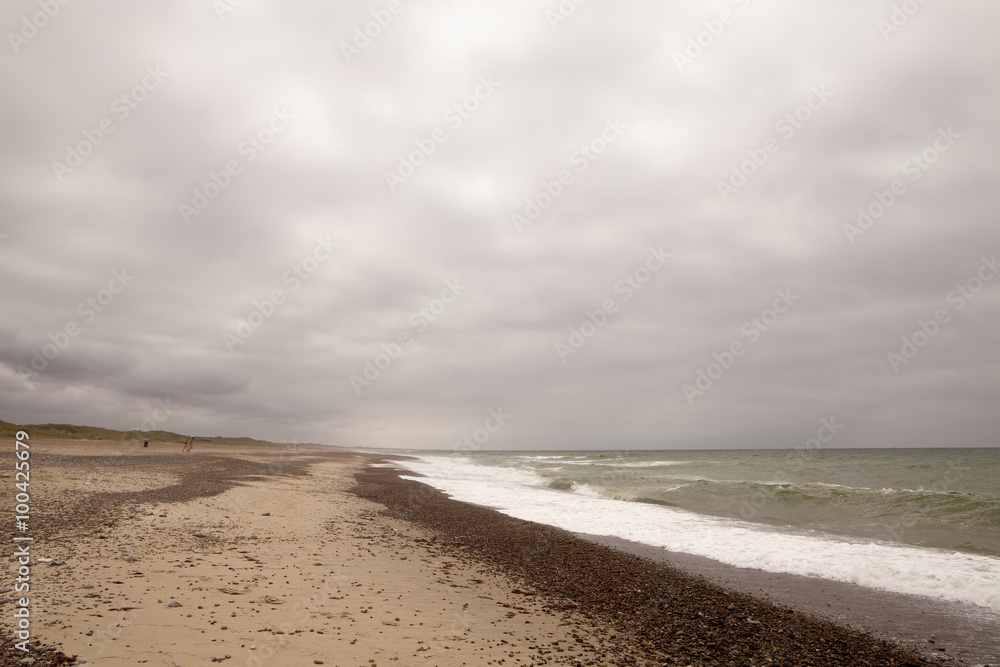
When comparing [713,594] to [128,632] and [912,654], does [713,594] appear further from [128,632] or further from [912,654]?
[128,632]

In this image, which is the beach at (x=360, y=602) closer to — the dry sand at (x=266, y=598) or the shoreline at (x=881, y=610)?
the dry sand at (x=266, y=598)

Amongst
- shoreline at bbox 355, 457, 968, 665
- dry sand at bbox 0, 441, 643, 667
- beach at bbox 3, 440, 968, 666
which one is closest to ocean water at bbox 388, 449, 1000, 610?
shoreline at bbox 355, 457, 968, 665

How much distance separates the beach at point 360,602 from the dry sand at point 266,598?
0.12ft

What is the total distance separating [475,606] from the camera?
32.7ft

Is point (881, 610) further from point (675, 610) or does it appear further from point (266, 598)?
point (266, 598)

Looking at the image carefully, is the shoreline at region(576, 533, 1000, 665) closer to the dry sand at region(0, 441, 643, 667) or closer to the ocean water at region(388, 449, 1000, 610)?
the ocean water at region(388, 449, 1000, 610)

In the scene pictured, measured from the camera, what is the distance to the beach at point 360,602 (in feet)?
24.0

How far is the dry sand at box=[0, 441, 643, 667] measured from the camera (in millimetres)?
7152

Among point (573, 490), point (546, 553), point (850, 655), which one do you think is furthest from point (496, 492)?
point (850, 655)

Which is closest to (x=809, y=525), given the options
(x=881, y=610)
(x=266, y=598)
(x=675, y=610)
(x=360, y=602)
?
(x=881, y=610)

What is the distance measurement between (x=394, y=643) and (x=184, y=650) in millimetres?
2865

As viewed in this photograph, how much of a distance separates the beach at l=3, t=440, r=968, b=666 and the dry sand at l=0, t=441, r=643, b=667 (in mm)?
36

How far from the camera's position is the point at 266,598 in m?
9.04

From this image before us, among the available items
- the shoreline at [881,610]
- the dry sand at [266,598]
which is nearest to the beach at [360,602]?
the dry sand at [266,598]
